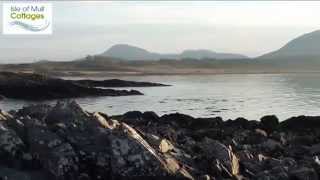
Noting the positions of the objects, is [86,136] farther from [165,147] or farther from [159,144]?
[165,147]

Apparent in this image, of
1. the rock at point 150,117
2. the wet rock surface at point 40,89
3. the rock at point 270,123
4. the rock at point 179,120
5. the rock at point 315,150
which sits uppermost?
the rock at point 315,150

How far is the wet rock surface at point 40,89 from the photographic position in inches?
2066

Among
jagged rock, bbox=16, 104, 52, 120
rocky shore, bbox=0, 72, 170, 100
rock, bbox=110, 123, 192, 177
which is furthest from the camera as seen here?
rocky shore, bbox=0, 72, 170, 100

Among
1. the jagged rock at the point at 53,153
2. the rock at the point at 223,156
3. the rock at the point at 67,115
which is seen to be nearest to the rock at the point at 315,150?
the rock at the point at 223,156

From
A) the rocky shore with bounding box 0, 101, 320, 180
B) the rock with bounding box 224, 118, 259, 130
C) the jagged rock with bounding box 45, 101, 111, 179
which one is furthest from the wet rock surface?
the rocky shore with bounding box 0, 101, 320, 180

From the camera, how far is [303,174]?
1314 cm

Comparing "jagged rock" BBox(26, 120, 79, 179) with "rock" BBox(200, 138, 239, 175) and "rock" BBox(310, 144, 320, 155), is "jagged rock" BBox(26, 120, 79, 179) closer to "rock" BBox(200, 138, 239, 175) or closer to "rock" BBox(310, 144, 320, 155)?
"rock" BBox(200, 138, 239, 175)

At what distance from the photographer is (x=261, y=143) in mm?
17328

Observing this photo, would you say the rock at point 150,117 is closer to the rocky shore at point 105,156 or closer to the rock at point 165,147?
the rocky shore at point 105,156

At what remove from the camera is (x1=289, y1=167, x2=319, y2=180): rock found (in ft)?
43.1

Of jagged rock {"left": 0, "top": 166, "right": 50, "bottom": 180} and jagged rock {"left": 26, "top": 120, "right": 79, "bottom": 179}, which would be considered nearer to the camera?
jagged rock {"left": 0, "top": 166, "right": 50, "bottom": 180}

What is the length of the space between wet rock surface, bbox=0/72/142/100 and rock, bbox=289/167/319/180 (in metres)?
39.6

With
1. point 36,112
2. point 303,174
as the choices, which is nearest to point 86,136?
point 36,112

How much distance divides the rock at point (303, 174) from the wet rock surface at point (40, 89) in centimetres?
3961
